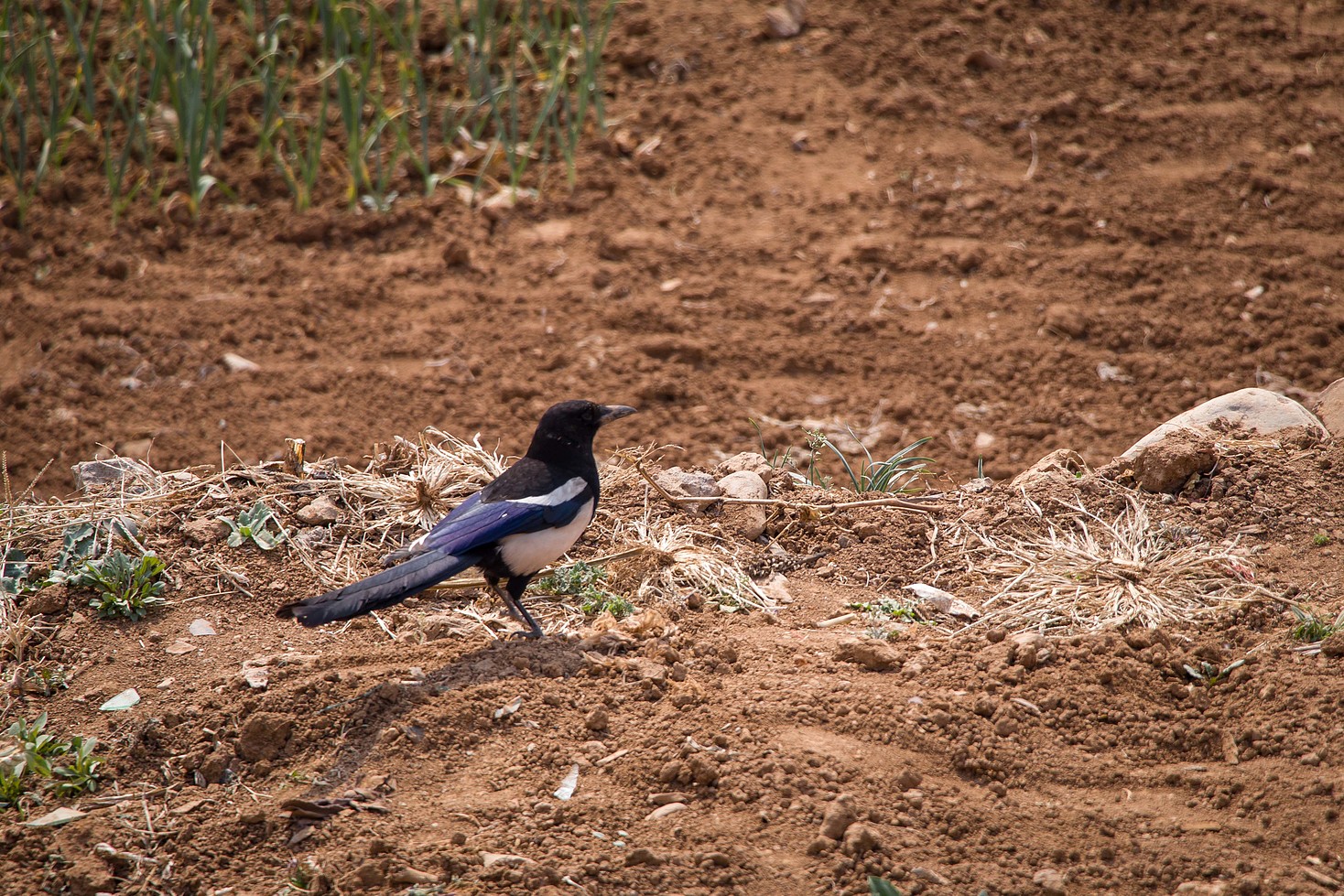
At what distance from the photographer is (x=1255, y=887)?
2.42 metres

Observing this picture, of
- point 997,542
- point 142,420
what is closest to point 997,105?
point 997,542

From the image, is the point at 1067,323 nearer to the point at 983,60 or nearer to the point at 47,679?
the point at 983,60

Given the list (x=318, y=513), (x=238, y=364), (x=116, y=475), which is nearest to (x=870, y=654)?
(x=318, y=513)

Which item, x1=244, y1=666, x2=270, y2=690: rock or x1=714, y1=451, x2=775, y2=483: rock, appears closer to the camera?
x1=244, y1=666, x2=270, y2=690: rock

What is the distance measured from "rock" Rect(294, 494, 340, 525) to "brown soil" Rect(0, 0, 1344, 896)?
223 mm

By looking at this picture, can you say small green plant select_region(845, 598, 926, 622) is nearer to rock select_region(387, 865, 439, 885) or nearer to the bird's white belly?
→ the bird's white belly

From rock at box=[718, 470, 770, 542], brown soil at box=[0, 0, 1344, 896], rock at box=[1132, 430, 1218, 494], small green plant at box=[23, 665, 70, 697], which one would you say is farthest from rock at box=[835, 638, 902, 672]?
small green plant at box=[23, 665, 70, 697]

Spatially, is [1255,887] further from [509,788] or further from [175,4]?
[175,4]

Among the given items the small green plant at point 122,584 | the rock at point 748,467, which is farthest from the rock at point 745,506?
the small green plant at point 122,584

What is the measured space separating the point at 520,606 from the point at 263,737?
2.81 feet

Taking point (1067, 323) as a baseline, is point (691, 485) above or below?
above

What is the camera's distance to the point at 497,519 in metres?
3.34

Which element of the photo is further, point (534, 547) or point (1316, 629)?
point (534, 547)

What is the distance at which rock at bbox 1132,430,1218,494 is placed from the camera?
396 centimetres
